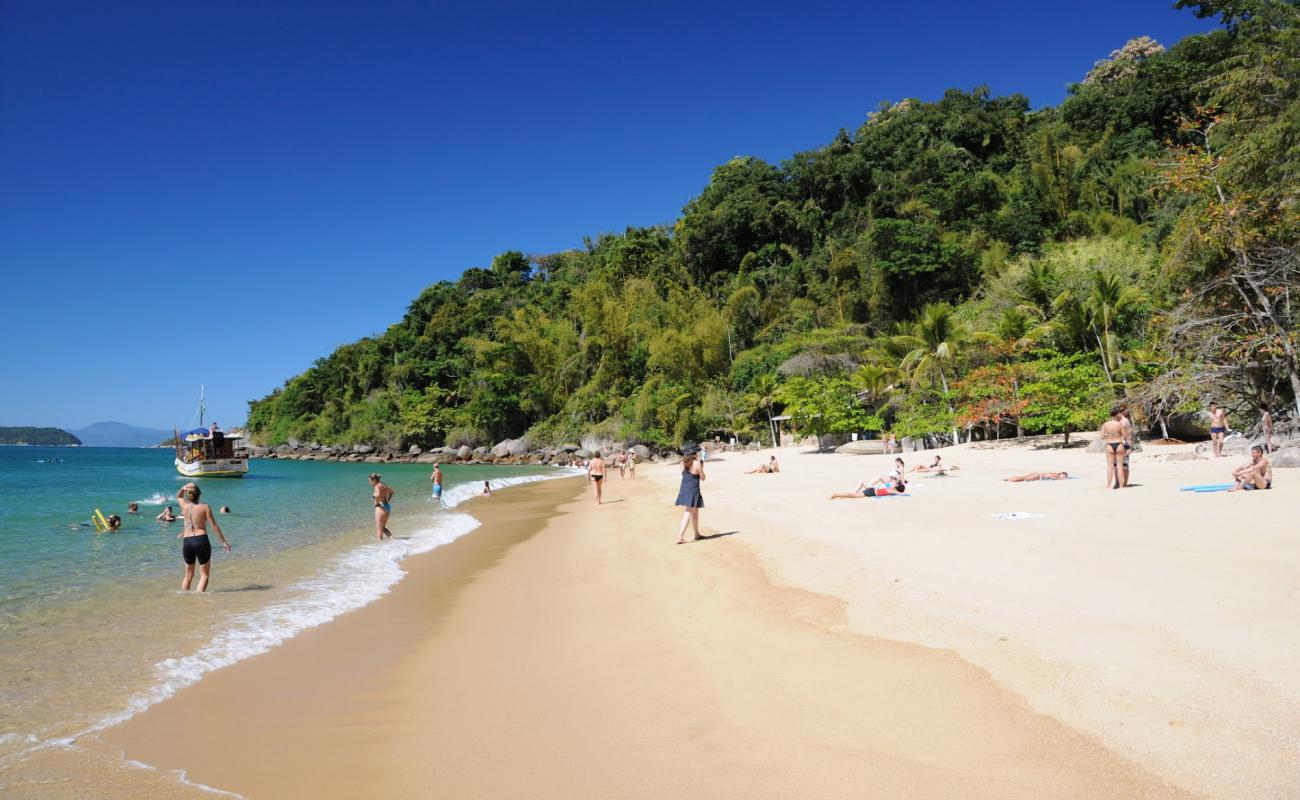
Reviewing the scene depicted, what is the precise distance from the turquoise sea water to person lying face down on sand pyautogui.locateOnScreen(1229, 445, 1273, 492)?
11557 mm

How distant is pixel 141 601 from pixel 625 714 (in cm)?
663

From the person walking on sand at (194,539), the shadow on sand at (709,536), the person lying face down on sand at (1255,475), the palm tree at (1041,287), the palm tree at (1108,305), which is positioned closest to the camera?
the person walking on sand at (194,539)

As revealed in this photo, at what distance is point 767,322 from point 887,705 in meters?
42.9

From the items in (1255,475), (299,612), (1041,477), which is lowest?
(299,612)

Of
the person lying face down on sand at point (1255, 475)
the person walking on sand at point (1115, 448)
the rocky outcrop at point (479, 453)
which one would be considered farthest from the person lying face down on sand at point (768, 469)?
the rocky outcrop at point (479, 453)

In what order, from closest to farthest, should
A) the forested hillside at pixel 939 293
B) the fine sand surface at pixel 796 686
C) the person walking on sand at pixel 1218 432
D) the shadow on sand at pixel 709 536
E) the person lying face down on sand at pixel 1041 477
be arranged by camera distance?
the fine sand surface at pixel 796 686
the shadow on sand at pixel 709 536
the person lying face down on sand at pixel 1041 477
the person walking on sand at pixel 1218 432
the forested hillside at pixel 939 293

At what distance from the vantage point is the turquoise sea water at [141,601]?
14.6ft

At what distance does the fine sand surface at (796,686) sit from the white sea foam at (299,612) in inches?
9.0

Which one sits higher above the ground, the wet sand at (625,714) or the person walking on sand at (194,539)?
the person walking on sand at (194,539)

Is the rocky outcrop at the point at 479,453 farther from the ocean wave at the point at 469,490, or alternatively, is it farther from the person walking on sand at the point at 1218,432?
the person walking on sand at the point at 1218,432

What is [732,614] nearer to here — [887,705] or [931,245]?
[887,705]

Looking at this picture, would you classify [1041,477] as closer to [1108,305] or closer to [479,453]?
[1108,305]

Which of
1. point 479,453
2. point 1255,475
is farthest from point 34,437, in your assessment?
point 1255,475

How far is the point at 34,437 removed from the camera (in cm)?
19525
